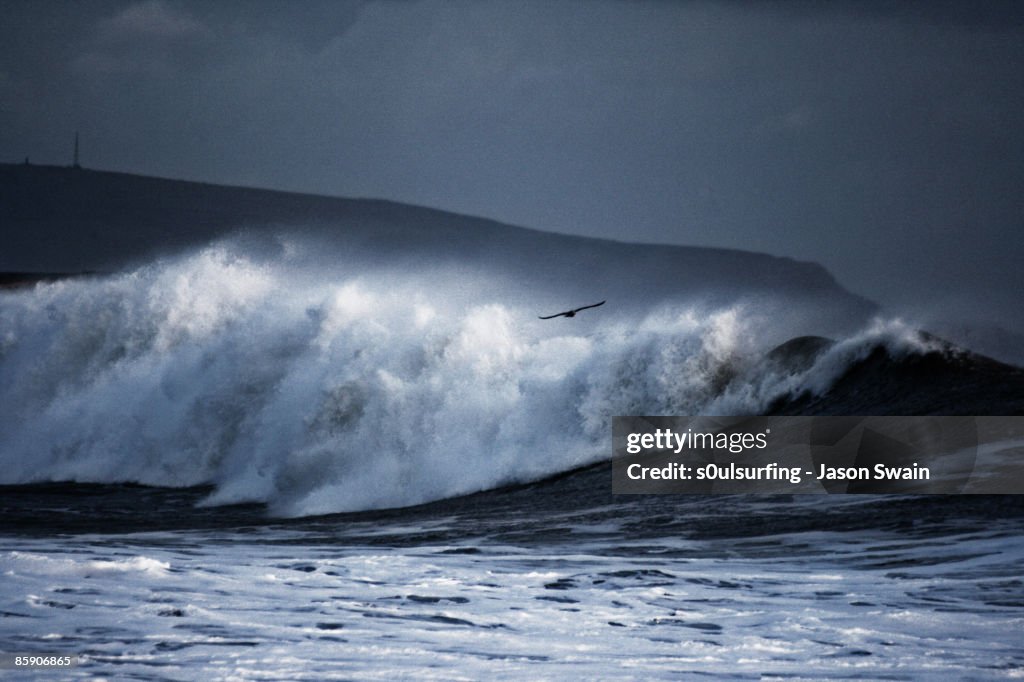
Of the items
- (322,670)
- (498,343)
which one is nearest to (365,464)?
(498,343)

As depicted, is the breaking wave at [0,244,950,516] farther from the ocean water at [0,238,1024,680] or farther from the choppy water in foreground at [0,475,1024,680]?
the choppy water in foreground at [0,475,1024,680]

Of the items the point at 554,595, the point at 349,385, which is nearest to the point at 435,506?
the point at 349,385

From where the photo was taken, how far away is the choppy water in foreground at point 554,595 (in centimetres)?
779

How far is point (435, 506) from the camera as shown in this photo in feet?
54.4

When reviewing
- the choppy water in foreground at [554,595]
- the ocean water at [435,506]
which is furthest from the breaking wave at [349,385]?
the choppy water in foreground at [554,595]

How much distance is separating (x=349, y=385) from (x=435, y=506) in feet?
15.4

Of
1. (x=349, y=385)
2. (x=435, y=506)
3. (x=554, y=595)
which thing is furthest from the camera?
(x=349, y=385)

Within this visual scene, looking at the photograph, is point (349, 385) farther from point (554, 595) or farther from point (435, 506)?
point (554, 595)

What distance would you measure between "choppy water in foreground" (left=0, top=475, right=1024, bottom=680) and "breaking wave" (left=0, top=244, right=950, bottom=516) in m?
4.14

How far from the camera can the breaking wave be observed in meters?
18.8

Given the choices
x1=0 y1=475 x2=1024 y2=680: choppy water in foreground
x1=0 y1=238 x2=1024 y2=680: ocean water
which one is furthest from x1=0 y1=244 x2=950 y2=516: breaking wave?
x1=0 y1=475 x2=1024 y2=680: choppy water in foreground

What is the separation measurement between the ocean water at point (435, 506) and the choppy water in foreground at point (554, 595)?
41 millimetres

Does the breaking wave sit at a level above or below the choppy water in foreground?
above

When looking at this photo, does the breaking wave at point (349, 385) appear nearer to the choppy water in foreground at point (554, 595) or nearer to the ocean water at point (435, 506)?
the ocean water at point (435, 506)
